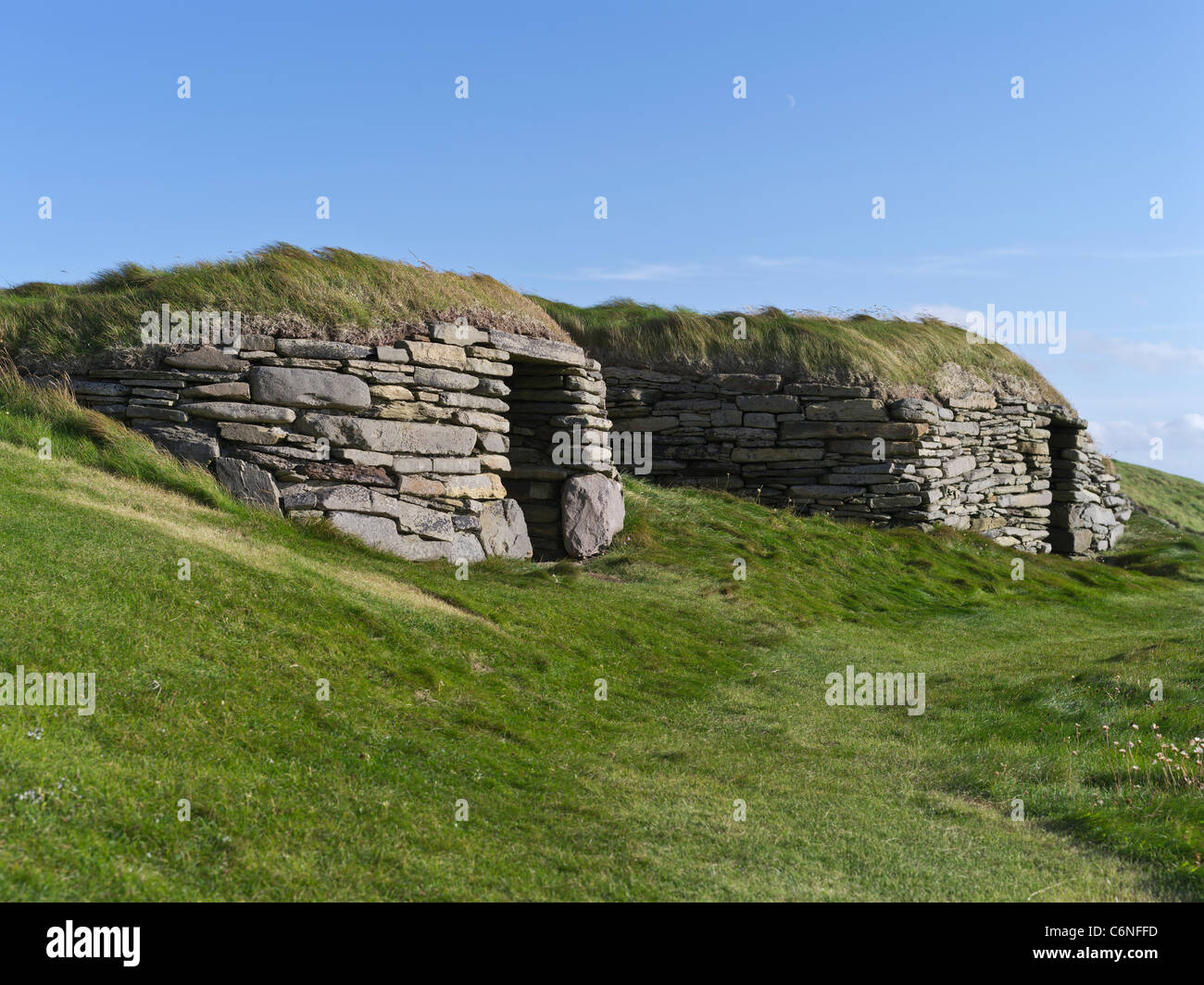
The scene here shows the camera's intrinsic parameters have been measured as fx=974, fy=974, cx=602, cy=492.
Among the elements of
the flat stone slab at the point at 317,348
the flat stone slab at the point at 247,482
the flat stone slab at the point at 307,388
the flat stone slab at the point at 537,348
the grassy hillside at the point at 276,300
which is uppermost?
the grassy hillside at the point at 276,300

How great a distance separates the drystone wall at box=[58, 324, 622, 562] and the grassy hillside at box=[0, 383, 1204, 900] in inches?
24.6

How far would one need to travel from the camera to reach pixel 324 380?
43.0ft

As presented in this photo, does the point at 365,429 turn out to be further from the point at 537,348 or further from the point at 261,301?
the point at 537,348

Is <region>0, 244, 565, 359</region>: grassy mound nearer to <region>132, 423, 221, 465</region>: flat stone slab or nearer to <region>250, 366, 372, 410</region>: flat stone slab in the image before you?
<region>250, 366, 372, 410</region>: flat stone slab

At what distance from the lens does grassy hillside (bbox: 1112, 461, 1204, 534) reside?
36344mm

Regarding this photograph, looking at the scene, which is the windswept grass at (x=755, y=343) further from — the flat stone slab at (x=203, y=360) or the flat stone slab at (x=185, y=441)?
the flat stone slab at (x=185, y=441)

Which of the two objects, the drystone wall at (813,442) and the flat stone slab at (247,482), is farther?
the drystone wall at (813,442)

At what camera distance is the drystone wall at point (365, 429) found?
1277 centimetres

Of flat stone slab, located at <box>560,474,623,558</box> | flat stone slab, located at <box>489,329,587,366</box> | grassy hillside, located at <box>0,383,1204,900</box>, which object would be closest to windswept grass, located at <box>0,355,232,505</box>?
grassy hillside, located at <box>0,383,1204,900</box>

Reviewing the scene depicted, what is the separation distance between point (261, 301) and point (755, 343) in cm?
1103

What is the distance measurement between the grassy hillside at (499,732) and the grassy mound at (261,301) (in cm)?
139

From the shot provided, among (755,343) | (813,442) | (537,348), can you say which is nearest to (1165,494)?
(813,442)

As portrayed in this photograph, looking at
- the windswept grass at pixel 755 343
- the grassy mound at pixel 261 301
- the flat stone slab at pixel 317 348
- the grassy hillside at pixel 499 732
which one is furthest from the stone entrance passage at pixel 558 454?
the windswept grass at pixel 755 343
